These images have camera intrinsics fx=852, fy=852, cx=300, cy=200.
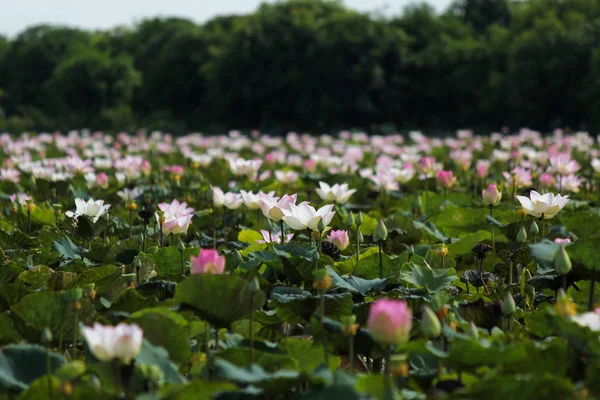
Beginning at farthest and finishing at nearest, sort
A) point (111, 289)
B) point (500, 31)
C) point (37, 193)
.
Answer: point (500, 31) < point (37, 193) < point (111, 289)

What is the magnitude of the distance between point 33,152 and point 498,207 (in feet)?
25.4

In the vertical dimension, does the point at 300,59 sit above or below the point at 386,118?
above

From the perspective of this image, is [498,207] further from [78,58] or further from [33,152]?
[78,58]

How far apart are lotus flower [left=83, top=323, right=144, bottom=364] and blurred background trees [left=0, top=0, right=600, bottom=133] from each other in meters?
18.6

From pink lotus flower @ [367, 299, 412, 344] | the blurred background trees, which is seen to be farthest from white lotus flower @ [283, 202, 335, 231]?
the blurred background trees

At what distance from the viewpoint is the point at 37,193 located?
5.74 meters

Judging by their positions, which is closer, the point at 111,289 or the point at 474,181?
the point at 111,289

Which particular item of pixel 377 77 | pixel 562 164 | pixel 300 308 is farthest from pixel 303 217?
pixel 377 77

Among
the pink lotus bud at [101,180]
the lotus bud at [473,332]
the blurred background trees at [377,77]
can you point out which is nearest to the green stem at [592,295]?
the lotus bud at [473,332]

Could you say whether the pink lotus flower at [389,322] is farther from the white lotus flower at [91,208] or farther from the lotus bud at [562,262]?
the white lotus flower at [91,208]

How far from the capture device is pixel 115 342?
1.61 metres

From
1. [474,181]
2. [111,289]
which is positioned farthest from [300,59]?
[111,289]

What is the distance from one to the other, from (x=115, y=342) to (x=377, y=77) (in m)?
23.8

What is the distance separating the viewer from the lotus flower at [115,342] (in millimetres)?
1608
